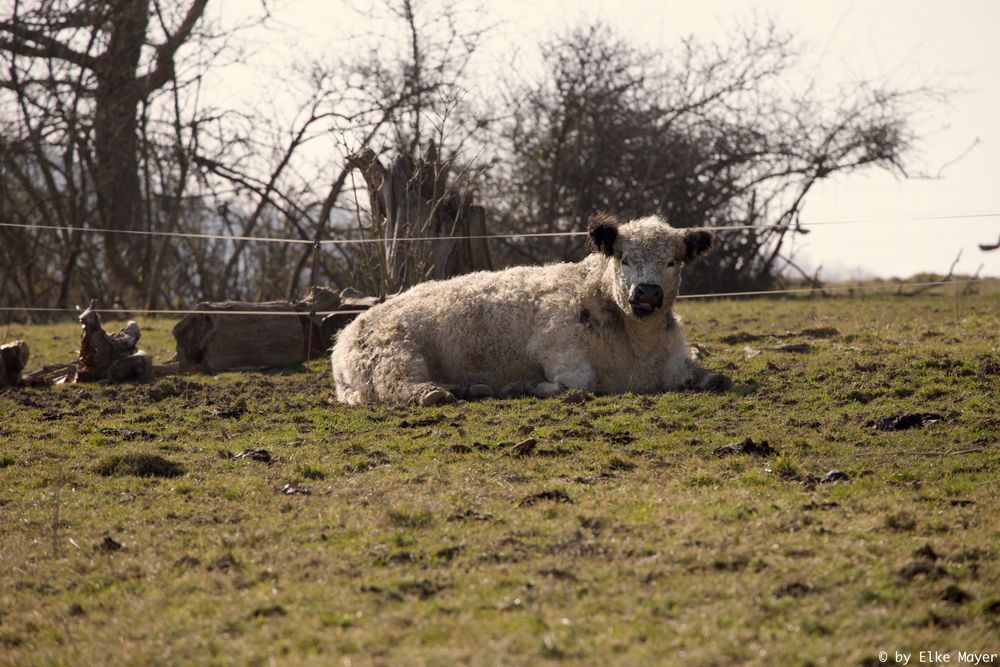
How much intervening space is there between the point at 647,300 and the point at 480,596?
188 inches

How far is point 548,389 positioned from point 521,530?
4033mm

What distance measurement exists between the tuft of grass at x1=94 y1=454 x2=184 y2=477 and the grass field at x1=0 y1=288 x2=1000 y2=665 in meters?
0.01

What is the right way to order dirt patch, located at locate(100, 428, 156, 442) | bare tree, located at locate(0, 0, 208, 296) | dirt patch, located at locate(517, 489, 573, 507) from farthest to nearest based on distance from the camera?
bare tree, located at locate(0, 0, 208, 296), dirt patch, located at locate(100, 428, 156, 442), dirt patch, located at locate(517, 489, 573, 507)

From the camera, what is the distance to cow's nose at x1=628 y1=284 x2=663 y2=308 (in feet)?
30.3

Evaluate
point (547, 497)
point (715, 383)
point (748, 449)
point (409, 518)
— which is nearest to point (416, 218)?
point (715, 383)

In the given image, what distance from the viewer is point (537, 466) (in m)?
7.11

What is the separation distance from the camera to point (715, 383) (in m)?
9.52

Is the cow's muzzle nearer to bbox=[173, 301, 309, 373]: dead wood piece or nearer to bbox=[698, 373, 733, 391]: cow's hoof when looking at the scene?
bbox=[698, 373, 733, 391]: cow's hoof

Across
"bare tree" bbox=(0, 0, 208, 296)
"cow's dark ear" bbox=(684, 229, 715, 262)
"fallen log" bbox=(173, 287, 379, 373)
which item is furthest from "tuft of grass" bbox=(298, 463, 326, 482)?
"bare tree" bbox=(0, 0, 208, 296)

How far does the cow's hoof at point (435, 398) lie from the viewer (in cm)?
953

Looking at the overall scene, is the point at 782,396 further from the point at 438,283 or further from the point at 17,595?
the point at 17,595

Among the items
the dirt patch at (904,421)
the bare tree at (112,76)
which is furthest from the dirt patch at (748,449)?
the bare tree at (112,76)

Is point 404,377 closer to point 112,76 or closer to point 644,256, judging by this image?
point 644,256

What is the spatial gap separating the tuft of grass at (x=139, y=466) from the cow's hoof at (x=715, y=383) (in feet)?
14.4
